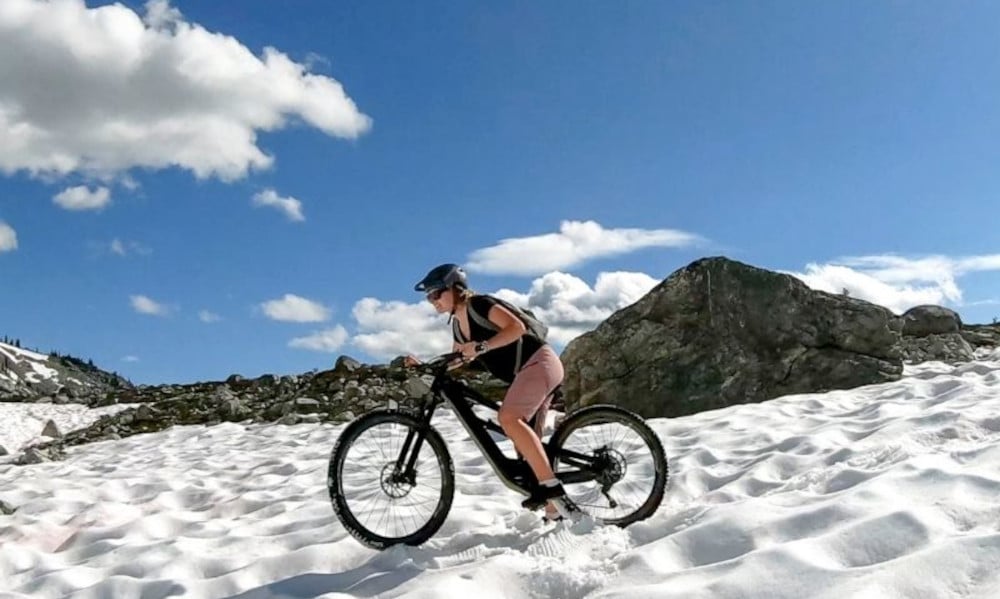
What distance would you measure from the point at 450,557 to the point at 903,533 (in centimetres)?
312

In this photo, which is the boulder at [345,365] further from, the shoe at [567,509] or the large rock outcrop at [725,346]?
the shoe at [567,509]

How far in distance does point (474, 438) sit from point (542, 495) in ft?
2.32

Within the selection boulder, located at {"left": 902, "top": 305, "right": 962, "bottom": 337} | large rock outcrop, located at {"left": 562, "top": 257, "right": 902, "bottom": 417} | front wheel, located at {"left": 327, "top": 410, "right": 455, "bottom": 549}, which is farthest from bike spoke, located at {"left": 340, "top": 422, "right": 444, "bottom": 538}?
boulder, located at {"left": 902, "top": 305, "right": 962, "bottom": 337}

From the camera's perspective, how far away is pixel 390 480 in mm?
6754

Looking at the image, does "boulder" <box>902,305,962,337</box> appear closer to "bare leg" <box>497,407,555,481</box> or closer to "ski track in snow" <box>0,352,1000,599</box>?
"ski track in snow" <box>0,352,1000,599</box>

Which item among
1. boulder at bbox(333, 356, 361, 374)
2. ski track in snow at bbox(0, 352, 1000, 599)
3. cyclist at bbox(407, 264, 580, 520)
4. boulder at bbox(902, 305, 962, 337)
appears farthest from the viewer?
boulder at bbox(333, 356, 361, 374)

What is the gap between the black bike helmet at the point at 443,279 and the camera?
266 inches

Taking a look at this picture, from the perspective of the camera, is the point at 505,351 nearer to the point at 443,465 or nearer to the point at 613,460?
the point at 443,465

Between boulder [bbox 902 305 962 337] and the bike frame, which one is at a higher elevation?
boulder [bbox 902 305 962 337]

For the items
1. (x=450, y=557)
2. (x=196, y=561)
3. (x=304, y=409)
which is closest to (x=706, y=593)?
(x=450, y=557)

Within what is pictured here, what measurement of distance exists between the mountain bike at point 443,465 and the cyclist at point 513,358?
5.9 inches

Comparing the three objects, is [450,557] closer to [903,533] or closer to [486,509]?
[486,509]

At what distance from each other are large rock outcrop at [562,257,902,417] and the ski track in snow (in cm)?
226

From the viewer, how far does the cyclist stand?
21.8 feet
